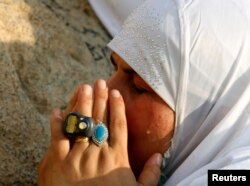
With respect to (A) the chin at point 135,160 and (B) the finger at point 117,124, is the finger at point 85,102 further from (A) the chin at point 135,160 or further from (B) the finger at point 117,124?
(A) the chin at point 135,160

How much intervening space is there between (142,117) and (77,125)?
0.62 feet

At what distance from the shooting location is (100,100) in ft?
5.88

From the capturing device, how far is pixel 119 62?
1.87 m

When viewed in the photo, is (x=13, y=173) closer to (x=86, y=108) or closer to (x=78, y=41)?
(x=86, y=108)

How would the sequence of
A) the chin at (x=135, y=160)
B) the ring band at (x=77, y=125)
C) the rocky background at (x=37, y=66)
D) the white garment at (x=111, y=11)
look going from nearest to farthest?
the ring band at (x=77, y=125), the chin at (x=135, y=160), the rocky background at (x=37, y=66), the white garment at (x=111, y=11)

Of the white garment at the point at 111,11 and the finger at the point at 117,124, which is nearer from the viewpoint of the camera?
the finger at the point at 117,124

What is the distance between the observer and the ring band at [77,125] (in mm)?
1714

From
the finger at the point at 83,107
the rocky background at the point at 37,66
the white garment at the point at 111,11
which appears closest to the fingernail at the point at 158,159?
the finger at the point at 83,107

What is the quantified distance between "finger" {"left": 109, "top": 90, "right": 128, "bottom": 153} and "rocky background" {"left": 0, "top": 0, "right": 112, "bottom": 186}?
50 cm

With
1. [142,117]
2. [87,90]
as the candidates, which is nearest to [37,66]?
[87,90]

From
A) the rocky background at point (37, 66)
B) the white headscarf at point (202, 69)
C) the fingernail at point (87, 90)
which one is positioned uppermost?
the white headscarf at point (202, 69)

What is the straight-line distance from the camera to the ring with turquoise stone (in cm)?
173

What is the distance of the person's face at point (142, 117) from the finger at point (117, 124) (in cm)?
4

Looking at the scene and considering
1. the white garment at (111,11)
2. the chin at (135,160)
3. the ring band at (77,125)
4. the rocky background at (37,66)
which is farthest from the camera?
the white garment at (111,11)
